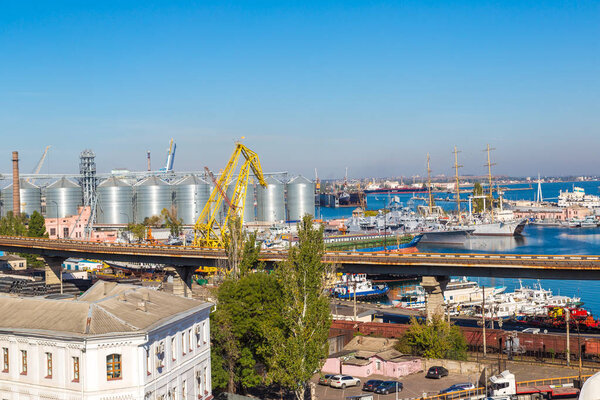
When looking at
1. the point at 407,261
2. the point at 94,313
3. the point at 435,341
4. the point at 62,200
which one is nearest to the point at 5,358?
the point at 94,313

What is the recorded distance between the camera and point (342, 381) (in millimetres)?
32469

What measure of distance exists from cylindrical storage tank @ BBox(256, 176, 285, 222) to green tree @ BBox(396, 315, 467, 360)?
114 m

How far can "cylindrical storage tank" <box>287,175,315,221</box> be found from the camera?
513ft

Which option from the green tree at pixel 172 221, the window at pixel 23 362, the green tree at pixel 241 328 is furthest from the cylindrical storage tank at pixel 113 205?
the window at pixel 23 362

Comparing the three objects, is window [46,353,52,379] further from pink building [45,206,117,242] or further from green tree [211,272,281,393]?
pink building [45,206,117,242]

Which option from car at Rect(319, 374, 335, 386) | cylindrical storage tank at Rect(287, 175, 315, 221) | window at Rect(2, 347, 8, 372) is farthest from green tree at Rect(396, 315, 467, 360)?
cylindrical storage tank at Rect(287, 175, 315, 221)

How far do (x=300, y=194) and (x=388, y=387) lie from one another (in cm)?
12616

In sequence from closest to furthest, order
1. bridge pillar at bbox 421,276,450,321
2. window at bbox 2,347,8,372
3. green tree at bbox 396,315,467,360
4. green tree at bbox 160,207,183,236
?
window at bbox 2,347,8,372 → green tree at bbox 396,315,467,360 → bridge pillar at bbox 421,276,450,321 → green tree at bbox 160,207,183,236

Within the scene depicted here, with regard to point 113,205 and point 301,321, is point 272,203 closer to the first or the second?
point 113,205

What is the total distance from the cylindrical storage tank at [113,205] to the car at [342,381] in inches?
4210

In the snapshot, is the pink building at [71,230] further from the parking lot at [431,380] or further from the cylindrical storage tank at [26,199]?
the parking lot at [431,380]

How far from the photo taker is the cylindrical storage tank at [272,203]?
15150 cm

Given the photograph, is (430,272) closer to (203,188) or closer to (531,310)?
(531,310)

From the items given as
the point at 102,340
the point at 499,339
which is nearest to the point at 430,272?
the point at 499,339
